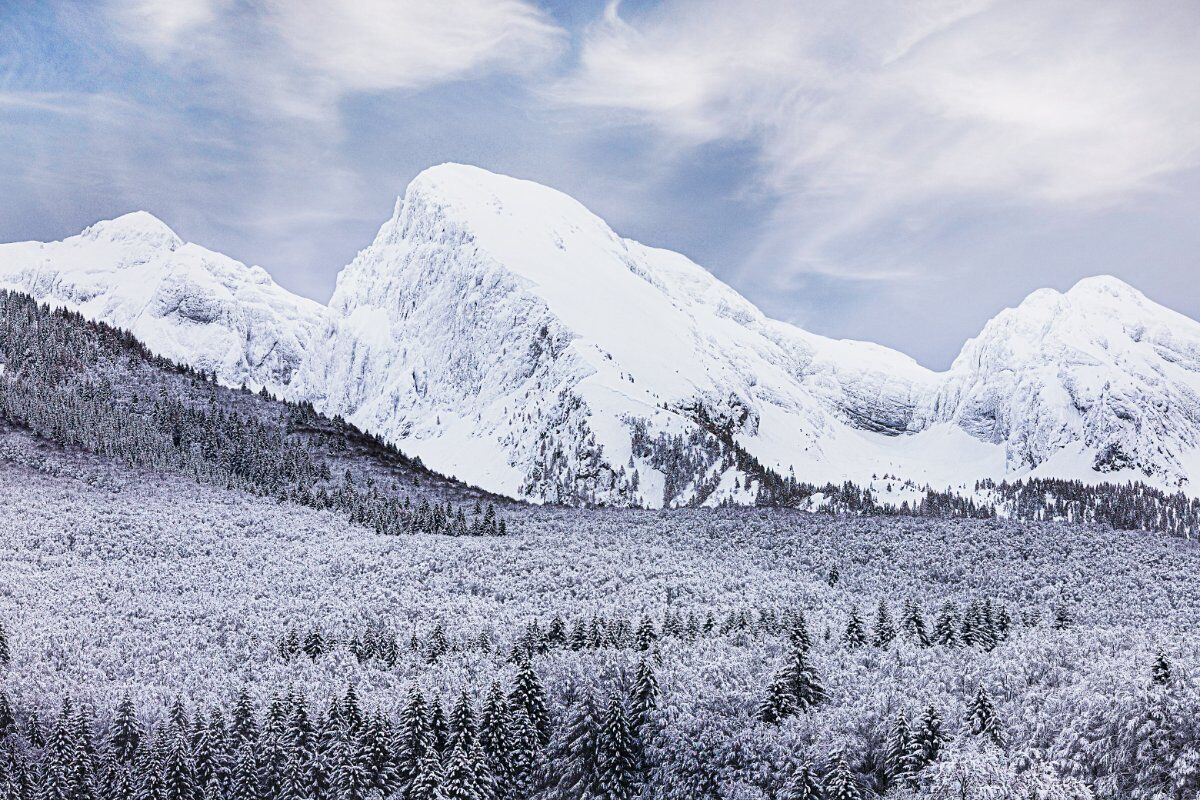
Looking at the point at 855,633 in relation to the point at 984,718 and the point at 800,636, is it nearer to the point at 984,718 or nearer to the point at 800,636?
the point at 800,636

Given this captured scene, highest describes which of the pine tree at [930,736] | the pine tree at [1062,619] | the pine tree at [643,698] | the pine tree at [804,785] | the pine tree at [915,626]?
the pine tree at [1062,619]

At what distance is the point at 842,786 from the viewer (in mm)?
49281

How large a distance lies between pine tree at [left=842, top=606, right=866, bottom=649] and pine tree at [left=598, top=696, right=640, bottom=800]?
75.0 feet

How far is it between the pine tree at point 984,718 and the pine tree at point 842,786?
7.16 m

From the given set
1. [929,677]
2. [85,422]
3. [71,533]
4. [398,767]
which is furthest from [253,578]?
[85,422]

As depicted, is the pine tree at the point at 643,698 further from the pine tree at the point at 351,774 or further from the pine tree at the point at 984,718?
the pine tree at the point at 984,718

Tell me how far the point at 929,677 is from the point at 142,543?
337 ft

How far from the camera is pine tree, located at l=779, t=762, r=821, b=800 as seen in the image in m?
50.3

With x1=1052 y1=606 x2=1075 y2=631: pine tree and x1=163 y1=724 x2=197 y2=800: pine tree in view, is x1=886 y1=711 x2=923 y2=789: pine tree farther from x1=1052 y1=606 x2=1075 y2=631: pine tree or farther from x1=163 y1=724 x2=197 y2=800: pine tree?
x1=163 y1=724 x2=197 y2=800: pine tree

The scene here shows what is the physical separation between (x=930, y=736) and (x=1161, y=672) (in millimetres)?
11984

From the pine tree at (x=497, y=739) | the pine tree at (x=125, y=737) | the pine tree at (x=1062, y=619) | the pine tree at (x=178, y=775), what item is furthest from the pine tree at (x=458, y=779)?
the pine tree at (x=1062, y=619)

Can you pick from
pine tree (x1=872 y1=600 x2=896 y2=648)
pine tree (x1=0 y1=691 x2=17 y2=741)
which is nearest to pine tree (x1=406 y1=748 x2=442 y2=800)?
pine tree (x1=0 y1=691 x2=17 y2=741)

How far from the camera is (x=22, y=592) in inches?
3826

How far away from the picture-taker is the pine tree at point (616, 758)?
2394 inches
